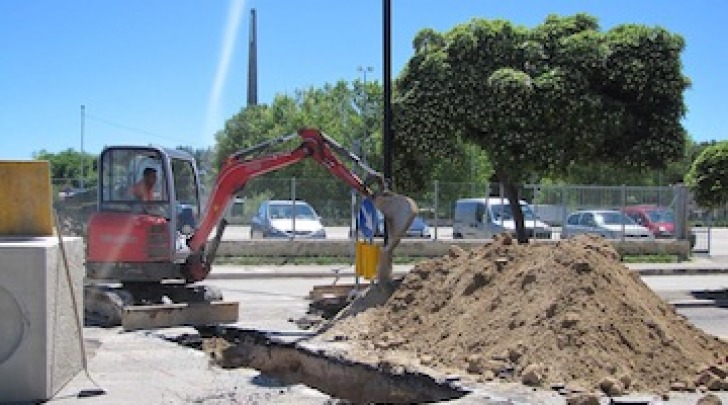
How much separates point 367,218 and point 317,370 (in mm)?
3378

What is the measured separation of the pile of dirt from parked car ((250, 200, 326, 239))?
52.3 ft

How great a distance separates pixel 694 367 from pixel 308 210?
20.0 metres

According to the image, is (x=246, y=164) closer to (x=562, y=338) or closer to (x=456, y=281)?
(x=456, y=281)

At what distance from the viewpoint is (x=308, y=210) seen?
27844 millimetres

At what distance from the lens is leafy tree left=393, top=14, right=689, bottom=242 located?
17.8 meters

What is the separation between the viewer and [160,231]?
13242 millimetres

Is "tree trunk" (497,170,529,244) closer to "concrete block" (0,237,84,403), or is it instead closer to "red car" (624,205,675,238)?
"red car" (624,205,675,238)

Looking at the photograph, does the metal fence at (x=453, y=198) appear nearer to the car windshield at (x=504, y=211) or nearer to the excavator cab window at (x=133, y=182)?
the car windshield at (x=504, y=211)

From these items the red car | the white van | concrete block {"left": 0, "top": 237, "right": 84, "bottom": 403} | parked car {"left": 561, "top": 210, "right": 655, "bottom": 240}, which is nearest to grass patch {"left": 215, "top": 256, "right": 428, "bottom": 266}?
the white van

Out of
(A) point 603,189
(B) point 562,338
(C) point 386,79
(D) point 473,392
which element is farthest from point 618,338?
(A) point 603,189

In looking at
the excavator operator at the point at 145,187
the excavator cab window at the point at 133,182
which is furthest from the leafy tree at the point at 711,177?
the excavator operator at the point at 145,187

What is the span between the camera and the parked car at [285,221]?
27125mm

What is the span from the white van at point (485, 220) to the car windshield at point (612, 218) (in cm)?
179

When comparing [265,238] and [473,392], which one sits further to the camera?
[265,238]
